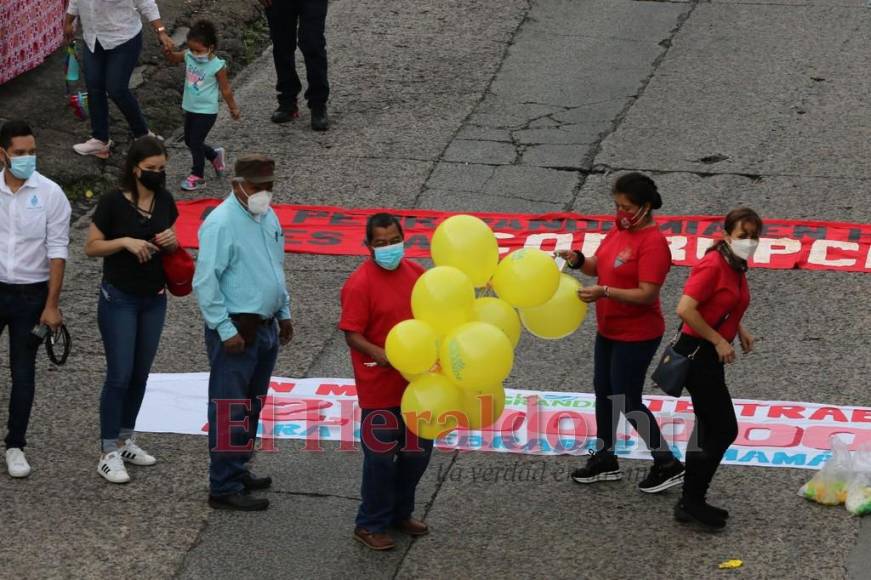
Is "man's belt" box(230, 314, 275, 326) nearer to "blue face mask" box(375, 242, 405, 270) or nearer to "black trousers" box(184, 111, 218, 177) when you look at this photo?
"blue face mask" box(375, 242, 405, 270)

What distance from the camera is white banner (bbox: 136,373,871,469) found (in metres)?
7.31

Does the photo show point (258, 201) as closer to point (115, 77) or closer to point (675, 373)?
point (675, 373)

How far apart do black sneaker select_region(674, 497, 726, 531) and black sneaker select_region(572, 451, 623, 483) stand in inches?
20.5

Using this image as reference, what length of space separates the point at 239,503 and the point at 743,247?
2822 mm

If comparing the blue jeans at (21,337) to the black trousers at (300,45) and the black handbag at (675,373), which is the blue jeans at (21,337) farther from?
the black trousers at (300,45)

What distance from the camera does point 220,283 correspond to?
656 cm

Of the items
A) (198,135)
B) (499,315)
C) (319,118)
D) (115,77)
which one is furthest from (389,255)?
(319,118)

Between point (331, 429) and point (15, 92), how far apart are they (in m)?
6.30

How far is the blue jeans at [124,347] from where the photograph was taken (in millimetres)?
6867

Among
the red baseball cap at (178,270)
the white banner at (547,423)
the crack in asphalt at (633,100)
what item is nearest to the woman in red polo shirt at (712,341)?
the white banner at (547,423)

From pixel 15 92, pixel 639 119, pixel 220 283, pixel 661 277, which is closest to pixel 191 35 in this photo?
pixel 15 92

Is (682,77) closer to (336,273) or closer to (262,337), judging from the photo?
(336,273)

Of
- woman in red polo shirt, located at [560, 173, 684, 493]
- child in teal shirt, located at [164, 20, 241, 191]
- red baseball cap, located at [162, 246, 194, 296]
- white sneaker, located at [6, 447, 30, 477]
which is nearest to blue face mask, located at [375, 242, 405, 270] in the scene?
woman in red polo shirt, located at [560, 173, 684, 493]

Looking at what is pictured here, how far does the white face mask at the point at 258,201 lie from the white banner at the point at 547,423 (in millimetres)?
1591
